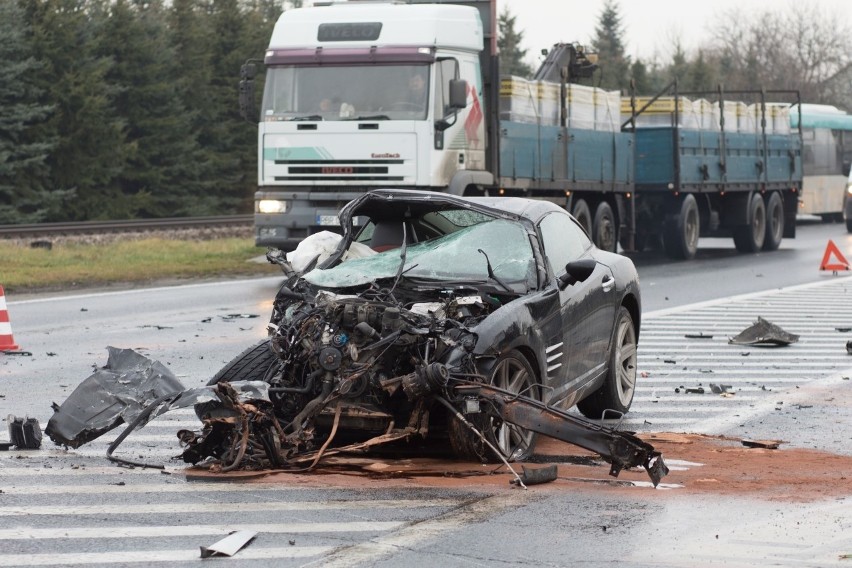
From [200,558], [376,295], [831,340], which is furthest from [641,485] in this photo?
[831,340]

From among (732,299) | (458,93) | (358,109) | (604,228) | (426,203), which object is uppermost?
(458,93)

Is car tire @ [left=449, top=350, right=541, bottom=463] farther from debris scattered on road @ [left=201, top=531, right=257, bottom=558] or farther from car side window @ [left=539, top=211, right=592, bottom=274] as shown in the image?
debris scattered on road @ [left=201, top=531, right=257, bottom=558]

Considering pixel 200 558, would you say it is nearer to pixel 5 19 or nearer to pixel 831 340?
pixel 831 340

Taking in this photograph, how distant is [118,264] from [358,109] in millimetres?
6788

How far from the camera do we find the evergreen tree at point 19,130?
144ft

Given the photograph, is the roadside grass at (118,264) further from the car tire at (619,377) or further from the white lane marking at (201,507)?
the white lane marking at (201,507)

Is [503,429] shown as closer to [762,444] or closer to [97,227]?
[762,444]

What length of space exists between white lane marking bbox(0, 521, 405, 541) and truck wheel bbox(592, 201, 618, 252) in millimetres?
20278

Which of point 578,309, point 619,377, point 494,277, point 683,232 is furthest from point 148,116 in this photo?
point 494,277

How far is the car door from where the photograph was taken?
958 cm

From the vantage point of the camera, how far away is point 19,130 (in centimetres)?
4522

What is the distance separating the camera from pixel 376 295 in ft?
28.8

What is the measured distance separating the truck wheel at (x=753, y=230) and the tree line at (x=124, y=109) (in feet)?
68.3

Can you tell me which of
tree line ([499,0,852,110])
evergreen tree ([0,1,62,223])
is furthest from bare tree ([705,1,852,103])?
evergreen tree ([0,1,62,223])
